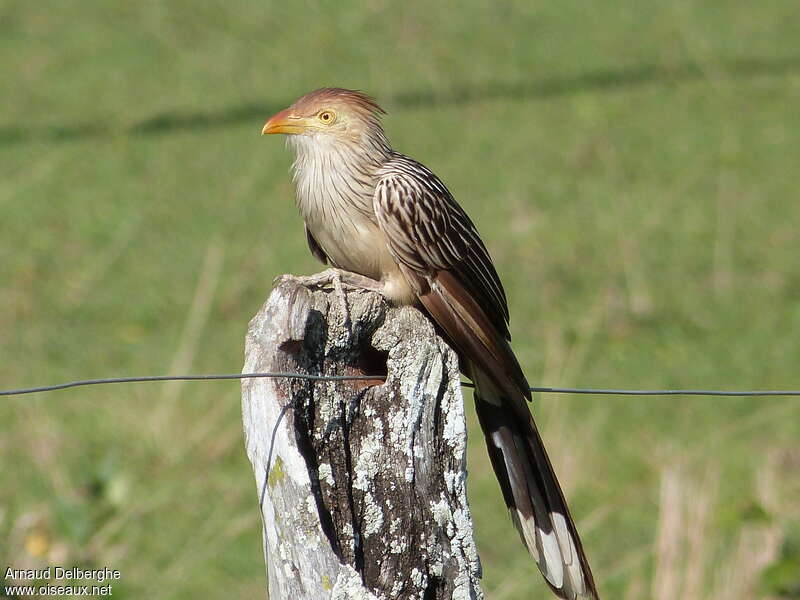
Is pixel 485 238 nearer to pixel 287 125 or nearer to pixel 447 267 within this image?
pixel 287 125

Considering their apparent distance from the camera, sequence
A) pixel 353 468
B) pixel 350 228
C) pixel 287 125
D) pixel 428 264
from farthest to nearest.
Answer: pixel 287 125 → pixel 350 228 → pixel 428 264 → pixel 353 468

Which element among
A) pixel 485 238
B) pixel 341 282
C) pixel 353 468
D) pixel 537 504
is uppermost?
pixel 485 238

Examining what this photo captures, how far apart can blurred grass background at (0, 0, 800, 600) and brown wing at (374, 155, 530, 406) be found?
1.22 m

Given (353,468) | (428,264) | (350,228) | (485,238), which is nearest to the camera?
(353,468)

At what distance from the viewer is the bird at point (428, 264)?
3.88 meters

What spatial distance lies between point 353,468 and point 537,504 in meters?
0.93

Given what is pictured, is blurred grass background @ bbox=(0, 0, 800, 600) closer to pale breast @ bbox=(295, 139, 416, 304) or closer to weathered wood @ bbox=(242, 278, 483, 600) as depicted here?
pale breast @ bbox=(295, 139, 416, 304)

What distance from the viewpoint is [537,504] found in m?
3.88

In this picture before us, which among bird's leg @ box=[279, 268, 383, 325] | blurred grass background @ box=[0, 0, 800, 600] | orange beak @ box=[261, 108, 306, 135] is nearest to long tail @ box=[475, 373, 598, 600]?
bird's leg @ box=[279, 268, 383, 325]

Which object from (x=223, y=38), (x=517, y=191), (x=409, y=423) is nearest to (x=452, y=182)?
(x=517, y=191)

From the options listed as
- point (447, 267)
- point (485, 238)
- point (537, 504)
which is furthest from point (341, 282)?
point (485, 238)

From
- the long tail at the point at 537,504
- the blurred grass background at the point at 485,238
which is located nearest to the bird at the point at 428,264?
the long tail at the point at 537,504

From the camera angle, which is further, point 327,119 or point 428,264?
point 327,119

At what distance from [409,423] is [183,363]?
4.34 metres
